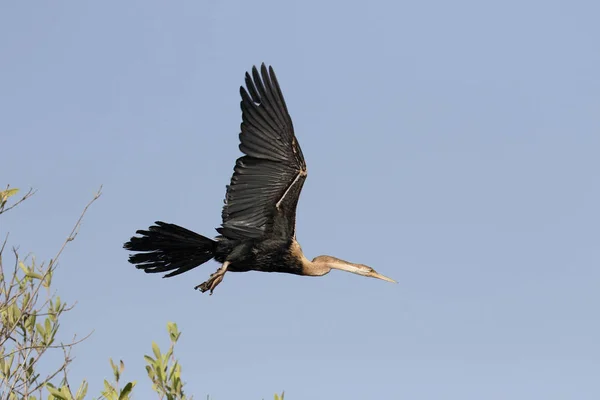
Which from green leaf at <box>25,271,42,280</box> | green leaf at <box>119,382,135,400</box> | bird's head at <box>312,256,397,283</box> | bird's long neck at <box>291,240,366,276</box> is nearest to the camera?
green leaf at <box>119,382,135,400</box>

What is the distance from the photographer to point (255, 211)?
7.79 m

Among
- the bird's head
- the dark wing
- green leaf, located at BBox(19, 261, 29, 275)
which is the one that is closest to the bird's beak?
the bird's head

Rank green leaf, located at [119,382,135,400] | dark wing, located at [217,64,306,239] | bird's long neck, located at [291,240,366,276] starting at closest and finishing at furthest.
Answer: green leaf, located at [119,382,135,400] < dark wing, located at [217,64,306,239] < bird's long neck, located at [291,240,366,276]

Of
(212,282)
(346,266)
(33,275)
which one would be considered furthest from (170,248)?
(33,275)

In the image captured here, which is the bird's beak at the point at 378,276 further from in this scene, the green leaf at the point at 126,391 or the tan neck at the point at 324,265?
the green leaf at the point at 126,391

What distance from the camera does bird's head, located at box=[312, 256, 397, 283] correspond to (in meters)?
8.60

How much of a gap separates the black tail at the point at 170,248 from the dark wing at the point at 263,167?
0.88 ft

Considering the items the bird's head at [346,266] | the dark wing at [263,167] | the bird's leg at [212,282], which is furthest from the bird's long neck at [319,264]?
the bird's leg at [212,282]

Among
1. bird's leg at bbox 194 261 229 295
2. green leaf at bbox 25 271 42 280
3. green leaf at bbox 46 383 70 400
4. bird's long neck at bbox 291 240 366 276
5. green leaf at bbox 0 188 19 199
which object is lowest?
green leaf at bbox 46 383 70 400

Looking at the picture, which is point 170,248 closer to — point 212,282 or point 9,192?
point 212,282

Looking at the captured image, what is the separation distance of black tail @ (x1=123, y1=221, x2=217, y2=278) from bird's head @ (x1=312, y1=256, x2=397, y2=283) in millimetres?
1116

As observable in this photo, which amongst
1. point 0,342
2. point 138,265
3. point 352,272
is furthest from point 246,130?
point 0,342

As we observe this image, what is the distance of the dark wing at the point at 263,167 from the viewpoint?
757 centimetres

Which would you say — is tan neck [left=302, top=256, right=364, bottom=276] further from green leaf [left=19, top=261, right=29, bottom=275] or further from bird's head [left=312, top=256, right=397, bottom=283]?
green leaf [left=19, top=261, right=29, bottom=275]
